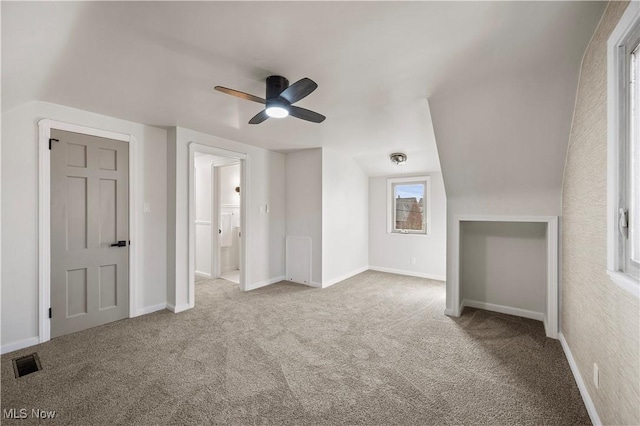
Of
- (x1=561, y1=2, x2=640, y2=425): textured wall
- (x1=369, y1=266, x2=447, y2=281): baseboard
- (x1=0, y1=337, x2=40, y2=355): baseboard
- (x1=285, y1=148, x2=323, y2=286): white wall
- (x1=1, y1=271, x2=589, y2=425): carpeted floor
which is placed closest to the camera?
(x1=561, y1=2, x2=640, y2=425): textured wall

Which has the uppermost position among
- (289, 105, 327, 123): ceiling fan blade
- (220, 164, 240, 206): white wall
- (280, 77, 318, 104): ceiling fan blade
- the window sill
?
(280, 77, 318, 104): ceiling fan blade

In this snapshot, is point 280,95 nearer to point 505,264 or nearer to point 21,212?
point 21,212

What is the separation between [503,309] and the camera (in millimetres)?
3535

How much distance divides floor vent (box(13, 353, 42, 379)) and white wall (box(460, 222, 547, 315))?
438cm

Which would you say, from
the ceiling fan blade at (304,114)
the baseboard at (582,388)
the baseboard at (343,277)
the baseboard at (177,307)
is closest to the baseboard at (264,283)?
the baseboard at (343,277)

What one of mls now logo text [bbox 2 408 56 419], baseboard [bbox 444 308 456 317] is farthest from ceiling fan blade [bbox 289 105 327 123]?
baseboard [bbox 444 308 456 317]

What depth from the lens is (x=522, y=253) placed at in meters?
3.45

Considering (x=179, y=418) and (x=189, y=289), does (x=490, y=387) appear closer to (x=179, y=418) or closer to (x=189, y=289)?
(x=179, y=418)

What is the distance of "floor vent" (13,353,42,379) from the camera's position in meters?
2.18

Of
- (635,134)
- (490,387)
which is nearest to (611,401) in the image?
(490,387)

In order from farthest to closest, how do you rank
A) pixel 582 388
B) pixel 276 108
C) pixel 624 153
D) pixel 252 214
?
pixel 252 214 → pixel 276 108 → pixel 582 388 → pixel 624 153

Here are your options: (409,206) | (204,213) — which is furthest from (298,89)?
(204,213)

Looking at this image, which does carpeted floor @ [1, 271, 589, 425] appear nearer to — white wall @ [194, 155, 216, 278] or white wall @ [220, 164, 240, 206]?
white wall @ [194, 155, 216, 278]

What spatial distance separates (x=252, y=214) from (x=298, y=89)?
9.34 ft
